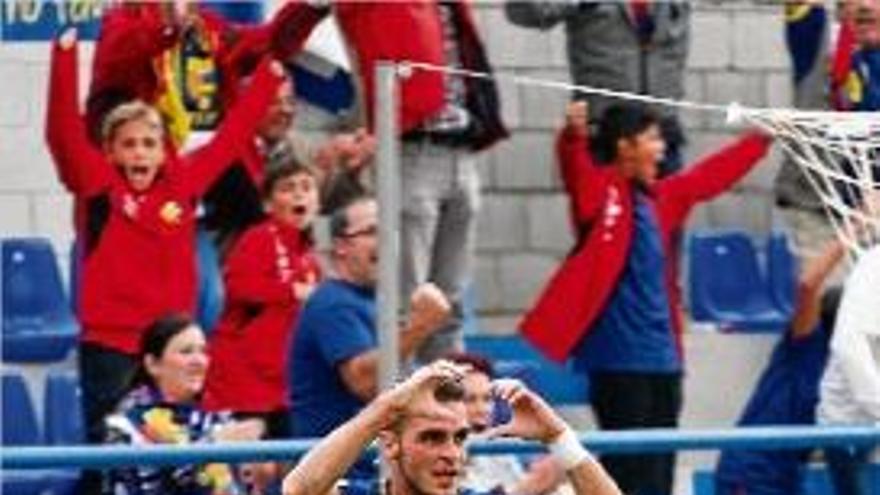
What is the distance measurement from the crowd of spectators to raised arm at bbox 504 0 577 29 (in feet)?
0.03

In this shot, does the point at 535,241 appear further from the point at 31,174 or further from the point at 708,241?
the point at 31,174

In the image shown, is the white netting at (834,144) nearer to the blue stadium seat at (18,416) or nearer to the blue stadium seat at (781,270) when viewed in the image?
the blue stadium seat at (18,416)

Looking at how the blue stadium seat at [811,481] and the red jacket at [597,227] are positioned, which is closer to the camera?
the blue stadium seat at [811,481]

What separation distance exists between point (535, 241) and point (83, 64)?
1.99m

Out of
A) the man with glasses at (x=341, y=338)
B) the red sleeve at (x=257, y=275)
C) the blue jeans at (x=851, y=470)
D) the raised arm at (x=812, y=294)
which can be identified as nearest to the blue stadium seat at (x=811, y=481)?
the blue jeans at (x=851, y=470)

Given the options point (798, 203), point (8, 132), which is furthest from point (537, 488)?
point (798, 203)

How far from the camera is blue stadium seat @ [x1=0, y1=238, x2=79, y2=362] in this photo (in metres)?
12.8

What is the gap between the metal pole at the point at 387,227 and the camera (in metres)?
10.0

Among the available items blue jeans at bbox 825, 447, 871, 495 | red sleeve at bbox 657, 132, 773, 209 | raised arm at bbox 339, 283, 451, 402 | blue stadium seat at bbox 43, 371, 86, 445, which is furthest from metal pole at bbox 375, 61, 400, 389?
red sleeve at bbox 657, 132, 773, 209

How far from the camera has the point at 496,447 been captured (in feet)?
34.8

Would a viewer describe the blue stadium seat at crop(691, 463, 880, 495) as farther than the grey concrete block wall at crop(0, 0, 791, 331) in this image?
No

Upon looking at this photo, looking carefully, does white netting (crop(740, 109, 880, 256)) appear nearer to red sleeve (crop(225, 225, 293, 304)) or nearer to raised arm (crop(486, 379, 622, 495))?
raised arm (crop(486, 379, 622, 495))

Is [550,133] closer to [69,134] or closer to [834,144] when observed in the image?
[69,134]

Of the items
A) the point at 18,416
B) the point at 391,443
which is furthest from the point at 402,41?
the point at 391,443
